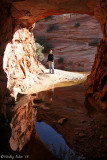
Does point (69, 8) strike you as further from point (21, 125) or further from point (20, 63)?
point (21, 125)

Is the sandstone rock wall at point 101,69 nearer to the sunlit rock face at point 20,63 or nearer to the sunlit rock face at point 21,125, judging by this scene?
the sunlit rock face at point 21,125

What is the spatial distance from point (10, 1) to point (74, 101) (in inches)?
166

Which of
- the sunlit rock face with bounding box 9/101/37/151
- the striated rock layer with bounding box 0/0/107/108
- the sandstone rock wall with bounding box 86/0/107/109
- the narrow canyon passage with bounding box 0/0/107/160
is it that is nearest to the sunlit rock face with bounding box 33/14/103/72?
the narrow canyon passage with bounding box 0/0/107/160

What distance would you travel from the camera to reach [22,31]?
7602 mm

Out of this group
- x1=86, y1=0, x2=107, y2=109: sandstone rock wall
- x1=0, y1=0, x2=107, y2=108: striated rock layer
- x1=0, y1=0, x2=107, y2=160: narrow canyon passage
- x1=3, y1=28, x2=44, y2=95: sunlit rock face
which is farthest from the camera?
x1=3, y1=28, x2=44, y2=95: sunlit rock face

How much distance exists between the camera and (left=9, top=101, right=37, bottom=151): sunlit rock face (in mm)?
2934

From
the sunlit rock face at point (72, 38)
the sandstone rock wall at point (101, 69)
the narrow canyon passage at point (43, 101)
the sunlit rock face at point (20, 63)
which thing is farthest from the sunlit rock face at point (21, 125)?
the sunlit rock face at point (72, 38)

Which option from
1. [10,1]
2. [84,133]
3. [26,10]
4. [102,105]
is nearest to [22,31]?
[26,10]

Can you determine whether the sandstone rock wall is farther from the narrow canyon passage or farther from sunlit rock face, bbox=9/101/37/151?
sunlit rock face, bbox=9/101/37/151

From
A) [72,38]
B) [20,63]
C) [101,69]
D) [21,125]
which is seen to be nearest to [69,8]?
[101,69]

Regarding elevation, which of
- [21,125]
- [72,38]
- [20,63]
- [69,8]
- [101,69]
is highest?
[72,38]

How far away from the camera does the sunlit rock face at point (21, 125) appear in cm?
293

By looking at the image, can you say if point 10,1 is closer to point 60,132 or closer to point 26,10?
point 26,10

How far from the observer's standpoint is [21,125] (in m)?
3.62
